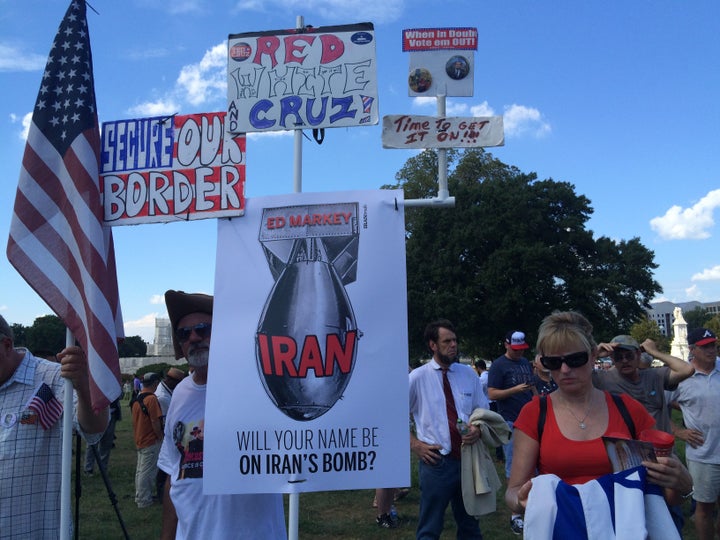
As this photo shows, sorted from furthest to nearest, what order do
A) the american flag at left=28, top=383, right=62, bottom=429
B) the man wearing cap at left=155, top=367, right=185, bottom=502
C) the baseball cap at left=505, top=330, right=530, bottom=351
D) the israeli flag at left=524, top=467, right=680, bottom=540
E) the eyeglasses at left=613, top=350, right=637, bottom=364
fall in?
the man wearing cap at left=155, top=367, right=185, bottom=502 → the baseball cap at left=505, top=330, right=530, bottom=351 → the eyeglasses at left=613, top=350, right=637, bottom=364 → the american flag at left=28, top=383, right=62, bottom=429 → the israeli flag at left=524, top=467, right=680, bottom=540

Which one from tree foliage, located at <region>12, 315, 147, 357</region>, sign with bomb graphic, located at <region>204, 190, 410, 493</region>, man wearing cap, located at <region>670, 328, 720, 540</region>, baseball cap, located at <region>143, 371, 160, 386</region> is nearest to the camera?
sign with bomb graphic, located at <region>204, 190, 410, 493</region>

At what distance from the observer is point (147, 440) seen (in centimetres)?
920

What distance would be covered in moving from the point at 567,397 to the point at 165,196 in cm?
208

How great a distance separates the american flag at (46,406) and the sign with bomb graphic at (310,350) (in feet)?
3.54

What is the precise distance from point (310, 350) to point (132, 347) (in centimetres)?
9628

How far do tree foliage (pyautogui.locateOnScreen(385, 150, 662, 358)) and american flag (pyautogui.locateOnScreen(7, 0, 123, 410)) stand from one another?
95.2 feet

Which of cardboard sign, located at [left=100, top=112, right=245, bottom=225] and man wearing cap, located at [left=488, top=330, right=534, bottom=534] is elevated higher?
cardboard sign, located at [left=100, top=112, right=245, bottom=225]

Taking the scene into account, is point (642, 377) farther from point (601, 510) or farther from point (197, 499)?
point (197, 499)

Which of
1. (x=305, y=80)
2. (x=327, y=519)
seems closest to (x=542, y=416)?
(x=305, y=80)

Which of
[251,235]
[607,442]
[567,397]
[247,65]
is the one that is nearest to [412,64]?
[247,65]

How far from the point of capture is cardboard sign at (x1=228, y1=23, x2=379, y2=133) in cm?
302

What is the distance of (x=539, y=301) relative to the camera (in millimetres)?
32625

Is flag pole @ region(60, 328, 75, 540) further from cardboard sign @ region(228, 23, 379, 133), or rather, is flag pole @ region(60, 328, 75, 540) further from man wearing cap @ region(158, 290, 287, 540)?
cardboard sign @ region(228, 23, 379, 133)

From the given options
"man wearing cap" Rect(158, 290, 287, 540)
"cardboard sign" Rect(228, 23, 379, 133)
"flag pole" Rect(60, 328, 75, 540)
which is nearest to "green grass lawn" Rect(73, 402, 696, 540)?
"man wearing cap" Rect(158, 290, 287, 540)
